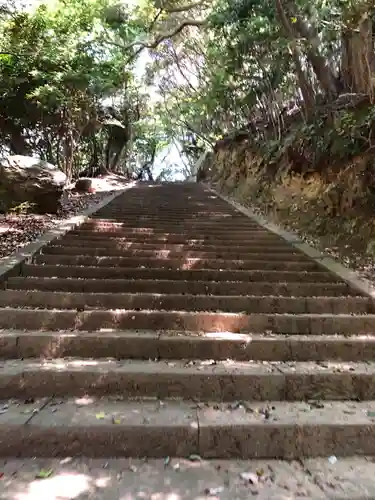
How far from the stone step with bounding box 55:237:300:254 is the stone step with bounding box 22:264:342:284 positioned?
0.93m

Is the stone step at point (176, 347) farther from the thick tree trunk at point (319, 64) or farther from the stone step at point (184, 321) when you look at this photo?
the thick tree trunk at point (319, 64)

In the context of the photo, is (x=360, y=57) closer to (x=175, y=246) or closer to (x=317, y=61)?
(x=317, y=61)

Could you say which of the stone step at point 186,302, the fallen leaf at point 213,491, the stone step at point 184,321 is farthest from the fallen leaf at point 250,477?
the stone step at point 186,302

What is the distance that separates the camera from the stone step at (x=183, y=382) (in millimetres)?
3221

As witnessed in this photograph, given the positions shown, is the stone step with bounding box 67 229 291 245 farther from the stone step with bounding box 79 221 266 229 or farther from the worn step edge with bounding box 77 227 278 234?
the stone step with bounding box 79 221 266 229

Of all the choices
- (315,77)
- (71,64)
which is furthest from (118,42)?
(315,77)

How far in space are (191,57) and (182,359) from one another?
16.1 m

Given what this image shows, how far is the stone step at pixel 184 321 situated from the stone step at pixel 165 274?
3.46 ft

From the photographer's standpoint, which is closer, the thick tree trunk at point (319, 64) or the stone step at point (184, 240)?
the stone step at point (184, 240)

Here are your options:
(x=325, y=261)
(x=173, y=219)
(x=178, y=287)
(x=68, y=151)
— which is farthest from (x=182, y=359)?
(x=68, y=151)

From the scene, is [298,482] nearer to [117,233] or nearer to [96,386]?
[96,386]

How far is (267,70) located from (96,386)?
9.62m

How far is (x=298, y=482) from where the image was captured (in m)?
2.50

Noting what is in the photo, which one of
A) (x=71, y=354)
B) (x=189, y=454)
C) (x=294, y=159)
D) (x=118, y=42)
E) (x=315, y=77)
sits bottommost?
(x=189, y=454)
